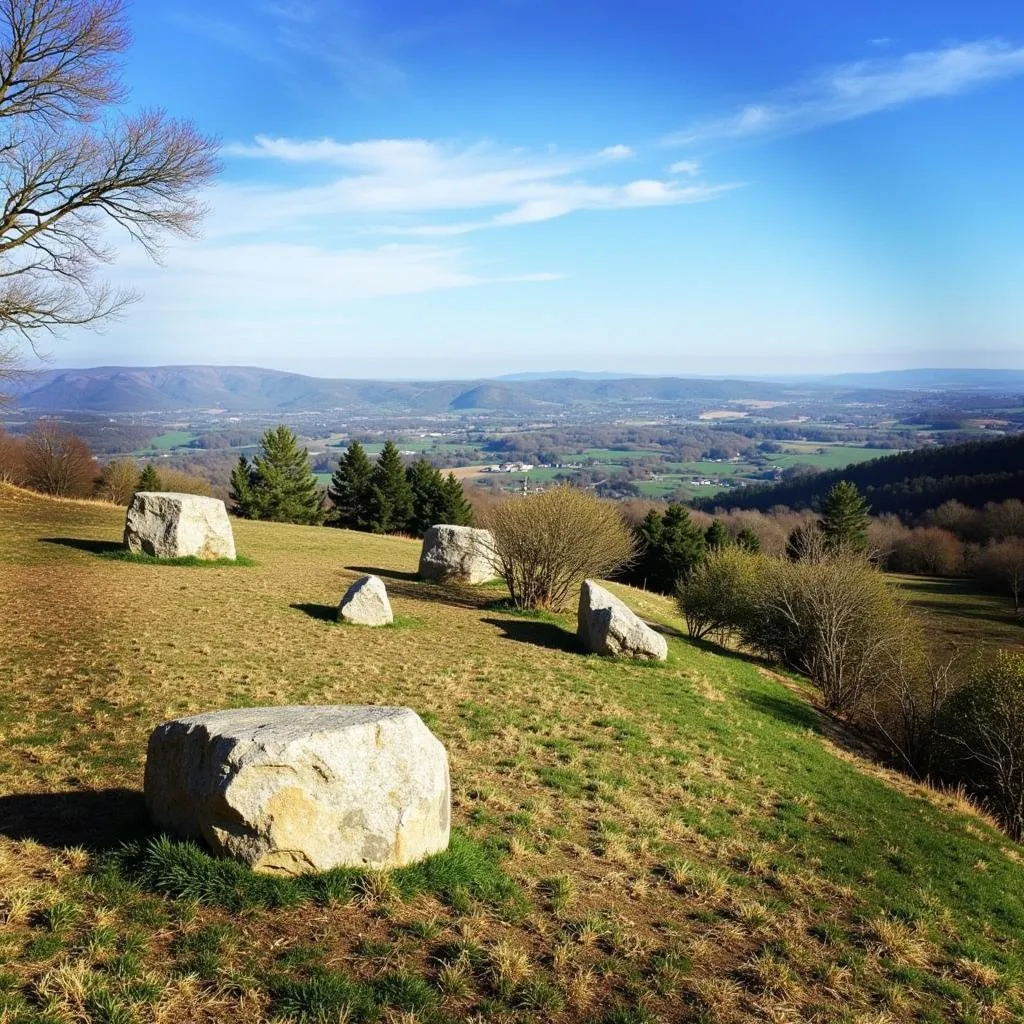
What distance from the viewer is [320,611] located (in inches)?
667

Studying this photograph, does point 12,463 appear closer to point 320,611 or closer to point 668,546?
point 320,611

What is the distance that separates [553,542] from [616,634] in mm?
4628

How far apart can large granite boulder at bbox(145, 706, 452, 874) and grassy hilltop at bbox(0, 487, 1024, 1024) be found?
24 centimetres

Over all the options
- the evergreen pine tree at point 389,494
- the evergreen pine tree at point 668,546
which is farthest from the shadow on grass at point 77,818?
the evergreen pine tree at point 389,494

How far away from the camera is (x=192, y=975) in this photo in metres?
4.41

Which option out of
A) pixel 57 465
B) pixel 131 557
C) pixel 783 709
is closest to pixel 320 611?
pixel 131 557

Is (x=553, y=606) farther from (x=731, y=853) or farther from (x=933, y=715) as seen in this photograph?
(x=731, y=853)

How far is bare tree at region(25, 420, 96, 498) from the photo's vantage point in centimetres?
5081

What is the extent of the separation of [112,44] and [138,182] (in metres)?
3.14

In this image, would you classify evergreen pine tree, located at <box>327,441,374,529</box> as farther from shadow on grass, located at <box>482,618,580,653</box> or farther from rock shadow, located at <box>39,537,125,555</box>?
shadow on grass, located at <box>482,618,580,653</box>

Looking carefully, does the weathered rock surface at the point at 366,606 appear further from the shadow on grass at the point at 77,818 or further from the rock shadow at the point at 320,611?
the shadow on grass at the point at 77,818

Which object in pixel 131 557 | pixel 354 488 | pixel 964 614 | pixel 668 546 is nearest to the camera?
pixel 131 557

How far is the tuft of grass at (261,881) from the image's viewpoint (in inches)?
205

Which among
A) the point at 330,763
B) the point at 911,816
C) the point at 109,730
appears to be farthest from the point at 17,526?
the point at 911,816
